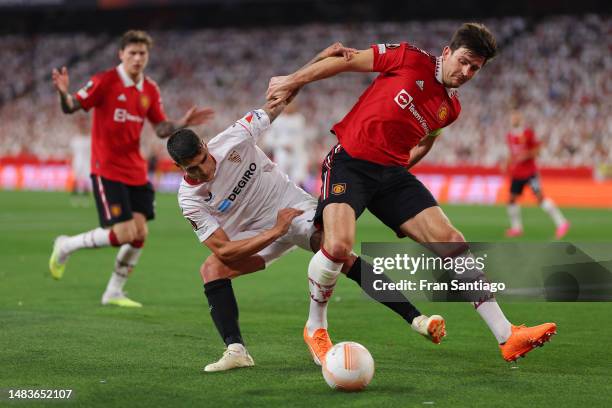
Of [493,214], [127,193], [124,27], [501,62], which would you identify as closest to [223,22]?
[124,27]

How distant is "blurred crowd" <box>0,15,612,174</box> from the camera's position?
1228 inches

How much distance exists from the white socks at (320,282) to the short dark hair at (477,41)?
1695 millimetres

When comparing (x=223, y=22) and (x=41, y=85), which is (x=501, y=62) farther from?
(x=41, y=85)

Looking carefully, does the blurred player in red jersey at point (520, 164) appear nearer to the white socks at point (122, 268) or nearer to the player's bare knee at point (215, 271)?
the white socks at point (122, 268)

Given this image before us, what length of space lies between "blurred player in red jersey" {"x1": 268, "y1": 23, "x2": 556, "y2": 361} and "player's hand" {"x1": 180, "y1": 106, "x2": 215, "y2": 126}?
2.70 meters

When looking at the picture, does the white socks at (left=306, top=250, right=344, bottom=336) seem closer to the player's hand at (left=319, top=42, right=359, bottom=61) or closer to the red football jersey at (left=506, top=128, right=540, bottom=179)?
the player's hand at (left=319, top=42, right=359, bottom=61)

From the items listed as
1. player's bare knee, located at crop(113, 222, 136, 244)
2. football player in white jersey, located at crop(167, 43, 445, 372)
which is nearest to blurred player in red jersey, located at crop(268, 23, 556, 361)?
football player in white jersey, located at crop(167, 43, 445, 372)

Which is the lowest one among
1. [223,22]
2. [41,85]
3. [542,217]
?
[542,217]

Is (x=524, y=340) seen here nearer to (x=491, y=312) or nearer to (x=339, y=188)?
(x=491, y=312)

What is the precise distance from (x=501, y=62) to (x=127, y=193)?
2684 centimetres

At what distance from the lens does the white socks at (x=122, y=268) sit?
376 inches

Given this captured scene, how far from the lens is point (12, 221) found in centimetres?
1989

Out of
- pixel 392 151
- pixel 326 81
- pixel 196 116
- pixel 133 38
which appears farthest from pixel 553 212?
pixel 326 81

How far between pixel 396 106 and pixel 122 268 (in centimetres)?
412
